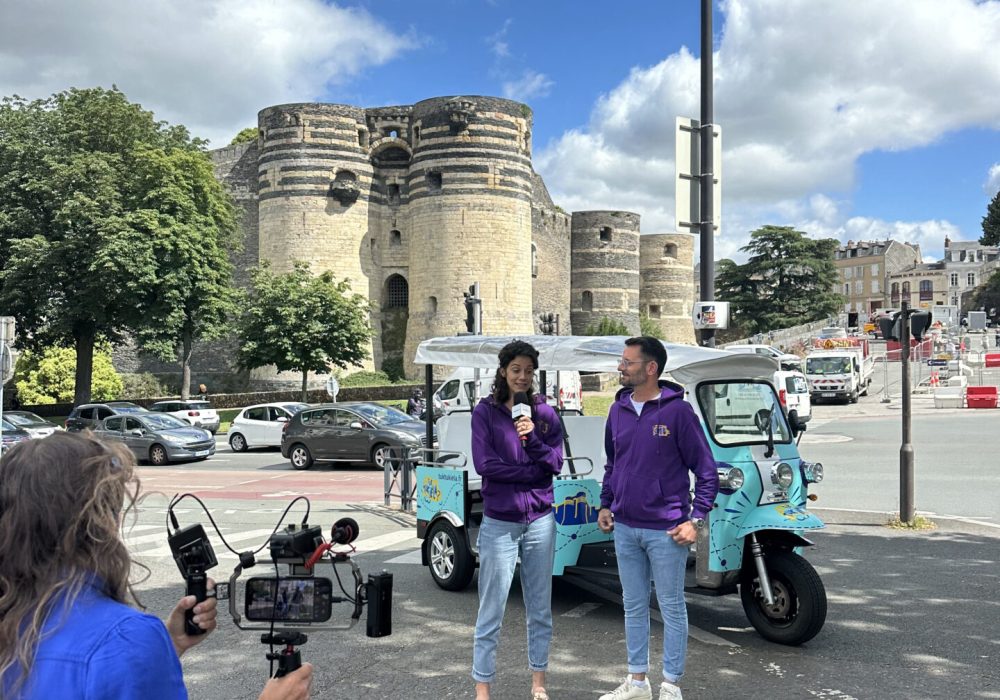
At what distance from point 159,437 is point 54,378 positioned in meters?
25.2

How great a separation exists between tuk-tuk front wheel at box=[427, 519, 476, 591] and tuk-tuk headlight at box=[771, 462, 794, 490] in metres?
2.63

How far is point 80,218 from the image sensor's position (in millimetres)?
33625

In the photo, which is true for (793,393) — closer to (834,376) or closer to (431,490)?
(834,376)

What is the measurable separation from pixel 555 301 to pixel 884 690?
57.8 m

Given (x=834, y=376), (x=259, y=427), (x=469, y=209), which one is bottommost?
(x=259, y=427)

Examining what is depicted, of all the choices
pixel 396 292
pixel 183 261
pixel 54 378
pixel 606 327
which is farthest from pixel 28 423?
pixel 606 327

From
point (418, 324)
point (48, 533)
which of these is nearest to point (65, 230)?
point (418, 324)

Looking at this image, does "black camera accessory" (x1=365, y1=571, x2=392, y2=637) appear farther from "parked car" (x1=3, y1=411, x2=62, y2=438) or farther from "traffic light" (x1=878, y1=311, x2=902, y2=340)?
"parked car" (x1=3, y1=411, x2=62, y2=438)

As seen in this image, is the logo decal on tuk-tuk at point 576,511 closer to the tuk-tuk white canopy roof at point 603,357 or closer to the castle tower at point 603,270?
the tuk-tuk white canopy roof at point 603,357

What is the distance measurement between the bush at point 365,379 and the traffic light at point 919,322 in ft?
119

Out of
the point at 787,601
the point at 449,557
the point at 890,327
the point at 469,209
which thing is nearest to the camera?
the point at 787,601

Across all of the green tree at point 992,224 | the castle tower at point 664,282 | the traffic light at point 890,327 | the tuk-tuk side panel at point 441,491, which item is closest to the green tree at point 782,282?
the castle tower at point 664,282

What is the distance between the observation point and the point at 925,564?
8367 millimetres

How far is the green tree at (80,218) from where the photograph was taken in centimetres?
3288
